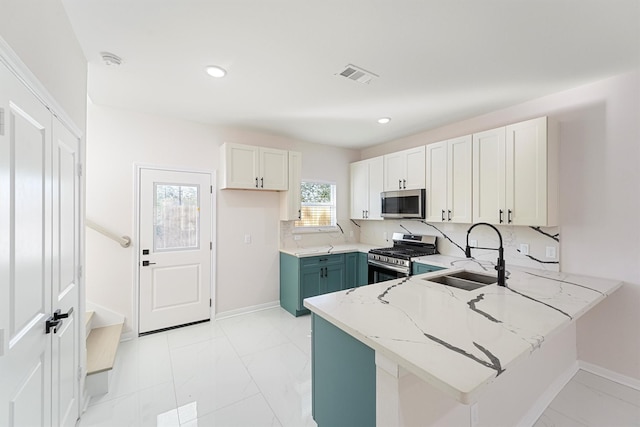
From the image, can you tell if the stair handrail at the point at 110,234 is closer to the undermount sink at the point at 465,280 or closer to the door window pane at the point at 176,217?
the door window pane at the point at 176,217

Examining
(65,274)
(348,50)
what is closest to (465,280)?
(348,50)

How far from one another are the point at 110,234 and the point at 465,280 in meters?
3.57

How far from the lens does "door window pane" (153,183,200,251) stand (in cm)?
325

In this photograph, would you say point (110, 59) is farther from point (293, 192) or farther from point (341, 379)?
point (341, 379)

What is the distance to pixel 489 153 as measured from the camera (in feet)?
9.37

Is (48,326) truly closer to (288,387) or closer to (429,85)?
(288,387)

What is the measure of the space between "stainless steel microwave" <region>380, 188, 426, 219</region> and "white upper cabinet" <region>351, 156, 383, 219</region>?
16 cm

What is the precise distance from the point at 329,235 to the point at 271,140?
5.84 feet

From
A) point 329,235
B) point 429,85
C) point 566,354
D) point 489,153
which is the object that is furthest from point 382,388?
point 329,235

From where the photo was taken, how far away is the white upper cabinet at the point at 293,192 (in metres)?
3.92

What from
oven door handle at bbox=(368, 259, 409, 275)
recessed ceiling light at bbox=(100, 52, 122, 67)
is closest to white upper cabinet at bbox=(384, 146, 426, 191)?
oven door handle at bbox=(368, 259, 409, 275)

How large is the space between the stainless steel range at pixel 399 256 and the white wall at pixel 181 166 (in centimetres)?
110

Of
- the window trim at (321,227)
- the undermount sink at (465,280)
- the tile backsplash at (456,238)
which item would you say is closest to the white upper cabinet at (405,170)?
the tile backsplash at (456,238)

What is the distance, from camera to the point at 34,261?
1200mm
